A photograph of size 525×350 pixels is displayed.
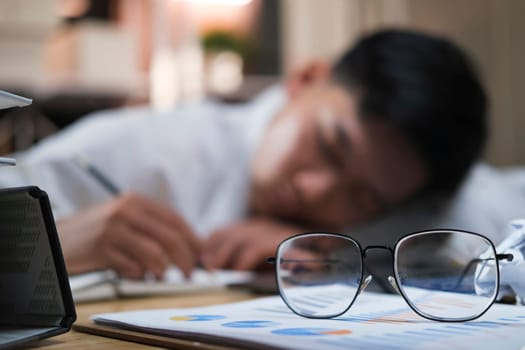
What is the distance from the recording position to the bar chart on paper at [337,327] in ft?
0.98

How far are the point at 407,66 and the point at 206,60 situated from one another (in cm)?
208

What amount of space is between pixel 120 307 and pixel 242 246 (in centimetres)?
40

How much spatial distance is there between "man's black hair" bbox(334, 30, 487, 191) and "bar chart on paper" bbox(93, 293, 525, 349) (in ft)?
2.00

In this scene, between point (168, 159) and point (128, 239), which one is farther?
point (168, 159)

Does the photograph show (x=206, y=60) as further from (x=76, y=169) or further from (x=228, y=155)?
(x=76, y=169)

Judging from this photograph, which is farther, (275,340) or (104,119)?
(104,119)

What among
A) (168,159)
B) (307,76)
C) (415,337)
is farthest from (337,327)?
(307,76)

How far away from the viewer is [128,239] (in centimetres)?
66

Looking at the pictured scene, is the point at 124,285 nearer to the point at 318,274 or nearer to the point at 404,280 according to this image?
the point at 318,274

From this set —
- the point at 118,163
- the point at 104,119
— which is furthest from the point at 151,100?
the point at 118,163

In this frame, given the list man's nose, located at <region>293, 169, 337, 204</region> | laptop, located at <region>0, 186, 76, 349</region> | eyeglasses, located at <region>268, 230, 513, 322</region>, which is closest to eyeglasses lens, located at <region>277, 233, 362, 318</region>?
eyeglasses, located at <region>268, 230, 513, 322</region>

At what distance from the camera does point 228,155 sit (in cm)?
130

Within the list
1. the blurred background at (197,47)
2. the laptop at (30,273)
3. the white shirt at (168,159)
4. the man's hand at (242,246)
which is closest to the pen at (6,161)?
the laptop at (30,273)

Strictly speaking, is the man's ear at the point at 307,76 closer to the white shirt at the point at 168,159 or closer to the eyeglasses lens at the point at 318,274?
the white shirt at the point at 168,159
